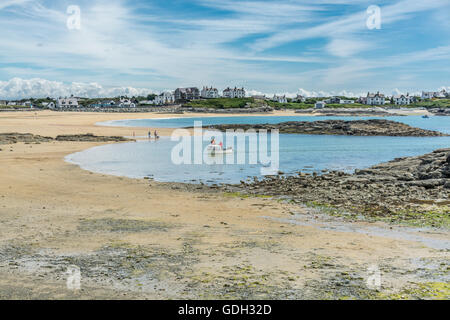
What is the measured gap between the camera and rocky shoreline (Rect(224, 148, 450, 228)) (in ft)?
54.6

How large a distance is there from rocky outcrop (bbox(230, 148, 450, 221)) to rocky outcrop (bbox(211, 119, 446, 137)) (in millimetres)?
52688

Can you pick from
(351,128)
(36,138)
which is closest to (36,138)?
(36,138)

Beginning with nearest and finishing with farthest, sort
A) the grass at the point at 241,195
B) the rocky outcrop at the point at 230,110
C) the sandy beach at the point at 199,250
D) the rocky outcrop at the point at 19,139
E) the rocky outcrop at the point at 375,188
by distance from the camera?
1. the sandy beach at the point at 199,250
2. the rocky outcrop at the point at 375,188
3. the grass at the point at 241,195
4. the rocky outcrop at the point at 19,139
5. the rocky outcrop at the point at 230,110

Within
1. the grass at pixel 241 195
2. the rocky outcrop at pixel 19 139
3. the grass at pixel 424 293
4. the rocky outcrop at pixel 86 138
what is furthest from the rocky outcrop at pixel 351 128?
the grass at pixel 424 293

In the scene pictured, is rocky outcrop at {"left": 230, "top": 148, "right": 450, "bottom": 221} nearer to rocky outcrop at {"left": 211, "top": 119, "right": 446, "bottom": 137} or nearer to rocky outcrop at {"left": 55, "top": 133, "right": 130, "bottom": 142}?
rocky outcrop at {"left": 55, "top": 133, "right": 130, "bottom": 142}

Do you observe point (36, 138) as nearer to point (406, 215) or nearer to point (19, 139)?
point (19, 139)

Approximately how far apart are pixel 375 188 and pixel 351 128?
6205 cm

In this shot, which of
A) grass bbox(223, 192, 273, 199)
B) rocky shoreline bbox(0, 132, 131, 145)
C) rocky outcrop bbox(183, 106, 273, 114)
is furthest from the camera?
rocky outcrop bbox(183, 106, 273, 114)

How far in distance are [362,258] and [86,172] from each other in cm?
2163

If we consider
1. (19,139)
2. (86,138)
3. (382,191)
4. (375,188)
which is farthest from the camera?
(86,138)

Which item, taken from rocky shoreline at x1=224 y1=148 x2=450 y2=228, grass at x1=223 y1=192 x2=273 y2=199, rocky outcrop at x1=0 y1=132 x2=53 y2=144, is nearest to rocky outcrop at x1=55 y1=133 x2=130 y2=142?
rocky outcrop at x1=0 y1=132 x2=53 y2=144

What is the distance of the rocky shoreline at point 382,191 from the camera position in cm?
1664

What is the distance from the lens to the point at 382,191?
814 inches

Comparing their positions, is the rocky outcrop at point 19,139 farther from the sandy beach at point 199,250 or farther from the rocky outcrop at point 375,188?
the rocky outcrop at point 375,188
